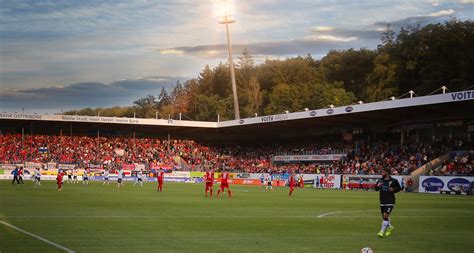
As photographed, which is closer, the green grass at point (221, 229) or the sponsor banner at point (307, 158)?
the green grass at point (221, 229)

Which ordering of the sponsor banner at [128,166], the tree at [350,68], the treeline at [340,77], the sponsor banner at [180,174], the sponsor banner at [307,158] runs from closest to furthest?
the sponsor banner at [307,158] → the sponsor banner at [180,174] → the sponsor banner at [128,166] → the treeline at [340,77] → the tree at [350,68]

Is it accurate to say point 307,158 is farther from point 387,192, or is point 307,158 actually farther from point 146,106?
point 146,106

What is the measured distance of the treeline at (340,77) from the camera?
7994 cm

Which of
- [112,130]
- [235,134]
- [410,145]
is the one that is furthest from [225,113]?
[410,145]

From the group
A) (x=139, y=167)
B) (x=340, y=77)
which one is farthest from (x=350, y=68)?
(x=139, y=167)

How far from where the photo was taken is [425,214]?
1042 inches

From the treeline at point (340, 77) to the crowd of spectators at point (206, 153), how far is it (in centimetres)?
1676

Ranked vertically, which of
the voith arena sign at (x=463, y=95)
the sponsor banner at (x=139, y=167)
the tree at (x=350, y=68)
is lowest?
the sponsor banner at (x=139, y=167)

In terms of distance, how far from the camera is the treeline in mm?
79938

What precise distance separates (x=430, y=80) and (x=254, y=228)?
6652 cm

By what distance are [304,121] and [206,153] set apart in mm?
19395

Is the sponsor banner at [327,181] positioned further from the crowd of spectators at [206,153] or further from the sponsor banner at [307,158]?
the sponsor banner at [307,158]

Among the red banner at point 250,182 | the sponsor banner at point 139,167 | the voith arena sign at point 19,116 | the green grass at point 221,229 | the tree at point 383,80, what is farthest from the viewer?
the tree at point 383,80

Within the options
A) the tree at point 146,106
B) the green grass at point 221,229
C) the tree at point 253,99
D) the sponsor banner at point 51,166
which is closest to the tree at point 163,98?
the tree at point 146,106
